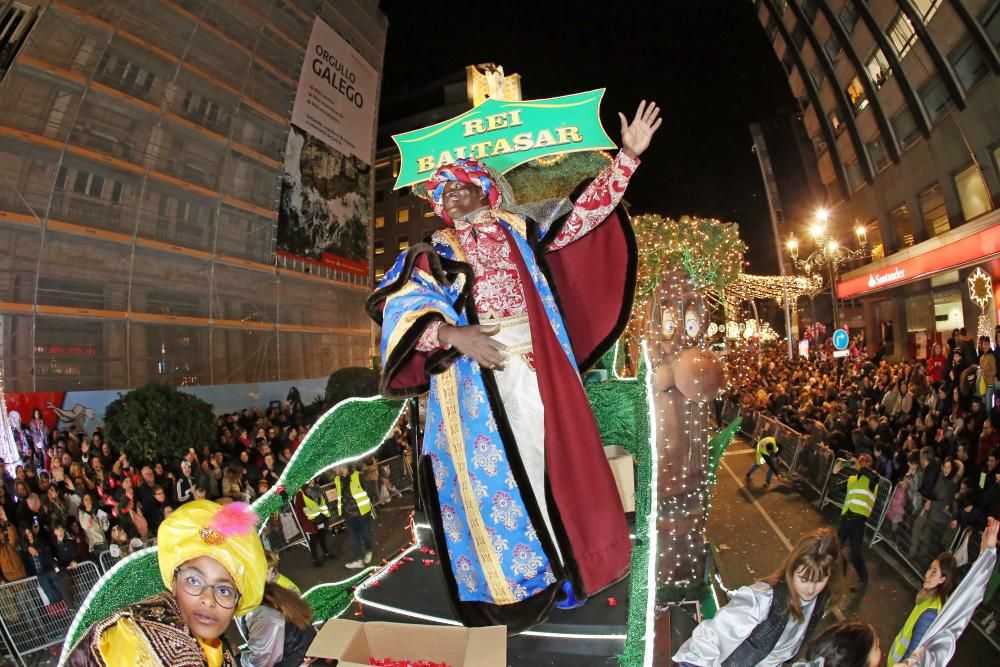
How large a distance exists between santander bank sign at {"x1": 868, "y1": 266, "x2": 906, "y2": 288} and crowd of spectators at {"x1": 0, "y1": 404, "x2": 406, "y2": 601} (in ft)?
56.2

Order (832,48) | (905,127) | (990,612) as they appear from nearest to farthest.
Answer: (990,612) → (905,127) → (832,48)

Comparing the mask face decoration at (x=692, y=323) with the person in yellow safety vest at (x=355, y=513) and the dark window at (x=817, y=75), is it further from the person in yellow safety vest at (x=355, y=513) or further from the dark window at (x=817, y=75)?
the dark window at (x=817, y=75)

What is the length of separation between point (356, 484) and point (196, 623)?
631 centimetres

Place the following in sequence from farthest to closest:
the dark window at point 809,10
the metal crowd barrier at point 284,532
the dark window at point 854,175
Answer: the dark window at point 809,10, the dark window at point 854,175, the metal crowd barrier at point 284,532

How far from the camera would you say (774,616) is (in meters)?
3.00

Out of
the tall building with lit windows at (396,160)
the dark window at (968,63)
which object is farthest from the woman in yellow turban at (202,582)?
the tall building with lit windows at (396,160)

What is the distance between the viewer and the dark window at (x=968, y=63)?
15.2m

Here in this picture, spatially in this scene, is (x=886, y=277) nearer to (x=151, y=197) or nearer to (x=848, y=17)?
(x=848, y=17)

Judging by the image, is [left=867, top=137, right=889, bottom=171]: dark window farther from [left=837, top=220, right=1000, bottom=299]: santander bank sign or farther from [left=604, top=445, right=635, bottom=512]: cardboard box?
[left=604, top=445, right=635, bottom=512]: cardboard box

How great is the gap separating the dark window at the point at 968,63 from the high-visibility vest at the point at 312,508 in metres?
17.4

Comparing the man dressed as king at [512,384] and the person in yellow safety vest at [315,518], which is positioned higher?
the man dressed as king at [512,384]

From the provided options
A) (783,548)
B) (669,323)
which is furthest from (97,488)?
(783,548)

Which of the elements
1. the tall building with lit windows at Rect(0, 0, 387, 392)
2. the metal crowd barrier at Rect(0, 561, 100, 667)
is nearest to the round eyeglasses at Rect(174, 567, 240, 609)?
the metal crowd barrier at Rect(0, 561, 100, 667)

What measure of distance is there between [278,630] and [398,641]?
1116mm
